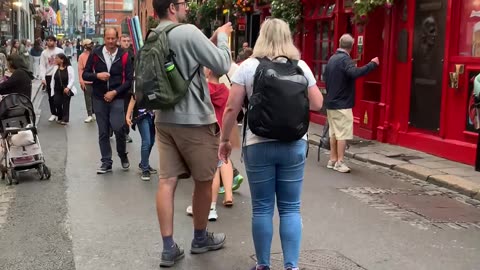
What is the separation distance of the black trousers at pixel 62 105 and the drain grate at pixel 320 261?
8.93 metres

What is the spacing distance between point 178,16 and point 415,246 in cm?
269

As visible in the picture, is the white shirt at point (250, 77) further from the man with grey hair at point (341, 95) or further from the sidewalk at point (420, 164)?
the man with grey hair at point (341, 95)

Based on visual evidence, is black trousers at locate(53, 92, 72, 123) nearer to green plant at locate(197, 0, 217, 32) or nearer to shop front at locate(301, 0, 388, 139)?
shop front at locate(301, 0, 388, 139)

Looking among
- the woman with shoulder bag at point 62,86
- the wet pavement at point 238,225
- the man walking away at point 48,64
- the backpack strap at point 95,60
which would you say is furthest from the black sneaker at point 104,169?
the man walking away at point 48,64

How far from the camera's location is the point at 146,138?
7.46 meters

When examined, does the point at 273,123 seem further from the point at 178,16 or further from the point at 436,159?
the point at 436,159

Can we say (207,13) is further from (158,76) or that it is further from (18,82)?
(158,76)

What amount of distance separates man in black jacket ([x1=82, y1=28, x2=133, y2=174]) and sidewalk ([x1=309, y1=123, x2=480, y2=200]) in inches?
152

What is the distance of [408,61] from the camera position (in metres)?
9.70

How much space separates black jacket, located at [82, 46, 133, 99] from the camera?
7.32 m

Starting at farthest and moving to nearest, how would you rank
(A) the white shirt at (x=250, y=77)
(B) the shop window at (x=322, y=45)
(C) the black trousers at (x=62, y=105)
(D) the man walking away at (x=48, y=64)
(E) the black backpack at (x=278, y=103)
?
(D) the man walking away at (x=48, y=64) → (B) the shop window at (x=322, y=45) → (C) the black trousers at (x=62, y=105) → (A) the white shirt at (x=250, y=77) → (E) the black backpack at (x=278, y=103)

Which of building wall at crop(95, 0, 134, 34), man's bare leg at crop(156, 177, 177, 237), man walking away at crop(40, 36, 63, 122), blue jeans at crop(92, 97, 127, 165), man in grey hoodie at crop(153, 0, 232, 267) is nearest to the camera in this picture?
man in grey hoodie at crop(153, 0, 232, 267)

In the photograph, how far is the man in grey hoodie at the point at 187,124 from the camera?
13.2 feet

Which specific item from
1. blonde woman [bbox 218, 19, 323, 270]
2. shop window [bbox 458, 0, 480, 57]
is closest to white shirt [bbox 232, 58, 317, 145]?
blonde woman [bbox 218, 19, 323, 270]
